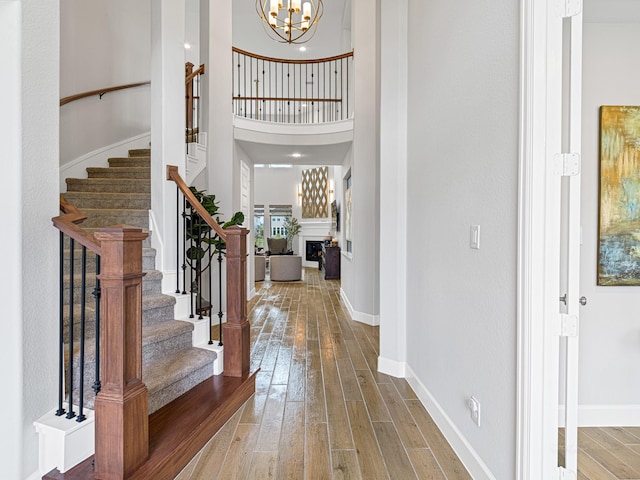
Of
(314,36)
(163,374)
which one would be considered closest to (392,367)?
(163,374)

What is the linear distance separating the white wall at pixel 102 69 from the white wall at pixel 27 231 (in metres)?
3.03

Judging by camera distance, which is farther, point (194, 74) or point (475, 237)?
point (194, 74)

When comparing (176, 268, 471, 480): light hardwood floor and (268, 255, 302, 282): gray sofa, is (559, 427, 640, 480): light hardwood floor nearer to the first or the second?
(176, 268, 471, 480): light hardwood floor

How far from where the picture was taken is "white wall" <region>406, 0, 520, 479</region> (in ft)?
4.97

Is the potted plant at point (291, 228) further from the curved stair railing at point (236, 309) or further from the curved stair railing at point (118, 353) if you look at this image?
the curved stair railing at point (118, 353)

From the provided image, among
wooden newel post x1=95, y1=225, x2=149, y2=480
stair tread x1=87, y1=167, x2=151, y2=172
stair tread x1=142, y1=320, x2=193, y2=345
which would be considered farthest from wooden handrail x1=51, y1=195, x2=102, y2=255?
stair tread x1=87, y1=167, x2=151, y2=172

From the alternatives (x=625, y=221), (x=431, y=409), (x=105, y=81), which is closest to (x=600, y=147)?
(x=625, y=221)


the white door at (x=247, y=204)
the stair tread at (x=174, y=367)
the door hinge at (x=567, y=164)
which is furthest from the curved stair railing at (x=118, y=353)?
the white door at (x=247, y=204)

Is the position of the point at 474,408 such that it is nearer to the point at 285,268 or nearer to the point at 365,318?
the point at 365,318

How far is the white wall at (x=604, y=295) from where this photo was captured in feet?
7.43

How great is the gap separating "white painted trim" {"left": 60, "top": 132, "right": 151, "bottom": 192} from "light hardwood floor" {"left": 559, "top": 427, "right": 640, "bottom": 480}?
5267 millimetres

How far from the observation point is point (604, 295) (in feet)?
7.55

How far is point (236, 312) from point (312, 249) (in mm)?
9629

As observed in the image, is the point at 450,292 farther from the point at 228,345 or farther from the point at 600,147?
the point at 228,345
